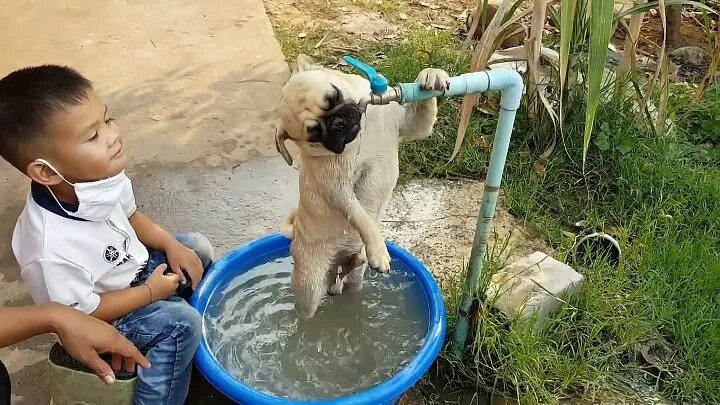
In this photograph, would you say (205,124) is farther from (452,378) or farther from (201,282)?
(452,378)

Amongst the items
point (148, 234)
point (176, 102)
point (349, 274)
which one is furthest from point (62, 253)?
point (176, 102)

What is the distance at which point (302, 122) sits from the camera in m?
1.65

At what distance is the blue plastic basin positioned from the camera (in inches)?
76.3

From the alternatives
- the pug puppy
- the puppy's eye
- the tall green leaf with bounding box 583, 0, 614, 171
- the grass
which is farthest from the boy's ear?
the tall green leaf with bounding box 583, 0, 614, 171

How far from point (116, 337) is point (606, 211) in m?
2.11

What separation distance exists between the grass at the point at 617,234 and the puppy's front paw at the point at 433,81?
869mm

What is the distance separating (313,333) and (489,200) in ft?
2.58

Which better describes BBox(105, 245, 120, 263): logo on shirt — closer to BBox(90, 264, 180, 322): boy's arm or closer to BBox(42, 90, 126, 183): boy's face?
BBox(90, 264, 180, 322): boy's arm

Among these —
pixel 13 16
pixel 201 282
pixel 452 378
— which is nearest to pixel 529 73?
pixel 452 378

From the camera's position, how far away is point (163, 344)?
6.73ft

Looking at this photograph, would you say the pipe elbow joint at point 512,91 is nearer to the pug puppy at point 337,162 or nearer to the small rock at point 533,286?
the pug puppy at point 337,162

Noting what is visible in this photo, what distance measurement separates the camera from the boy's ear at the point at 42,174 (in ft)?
6.12

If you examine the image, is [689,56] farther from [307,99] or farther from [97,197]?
[97,197]

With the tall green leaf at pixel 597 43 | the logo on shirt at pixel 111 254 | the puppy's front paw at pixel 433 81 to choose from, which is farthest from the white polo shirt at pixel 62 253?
the tall green leaf at pixel 597 43
